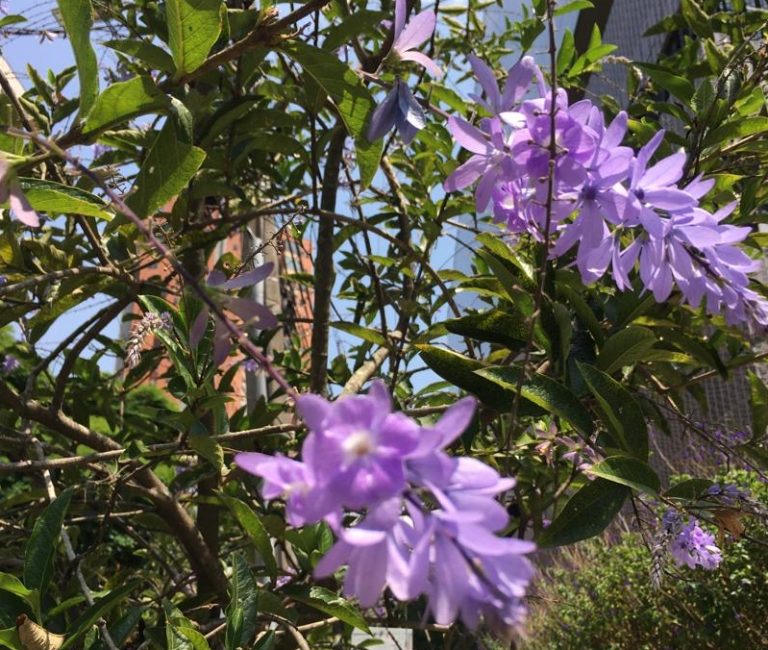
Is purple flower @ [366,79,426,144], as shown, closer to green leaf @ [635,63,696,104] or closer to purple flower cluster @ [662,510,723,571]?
green leaf @ [635,63,696,104]

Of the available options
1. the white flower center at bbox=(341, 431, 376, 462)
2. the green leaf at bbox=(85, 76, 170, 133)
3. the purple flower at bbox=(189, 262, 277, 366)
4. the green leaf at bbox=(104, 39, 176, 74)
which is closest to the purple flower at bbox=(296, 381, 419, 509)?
the white flower center at bbox=(341, 431, 376, 462)

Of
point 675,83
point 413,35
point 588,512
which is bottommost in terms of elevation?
point 588,512

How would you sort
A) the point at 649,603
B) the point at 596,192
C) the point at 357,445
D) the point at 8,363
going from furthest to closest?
the point at 649,603 < the point at 8,363 < the point at 596,192 < the point at 357,445

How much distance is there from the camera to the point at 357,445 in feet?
1.17

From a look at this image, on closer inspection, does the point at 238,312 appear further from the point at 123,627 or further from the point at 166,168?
the point at 123,627

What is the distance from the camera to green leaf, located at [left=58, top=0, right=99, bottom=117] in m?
0.71

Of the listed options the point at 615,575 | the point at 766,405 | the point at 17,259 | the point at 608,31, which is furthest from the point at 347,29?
the point at 608,31

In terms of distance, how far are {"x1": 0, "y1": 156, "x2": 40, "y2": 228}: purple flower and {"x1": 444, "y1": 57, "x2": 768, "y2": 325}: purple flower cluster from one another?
0.33 metres

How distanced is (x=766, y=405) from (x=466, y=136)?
790 millimetres

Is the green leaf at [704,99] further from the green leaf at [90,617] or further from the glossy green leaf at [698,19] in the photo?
the green leaf at [90,617]

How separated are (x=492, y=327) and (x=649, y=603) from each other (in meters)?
3.89

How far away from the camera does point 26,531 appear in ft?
4.13

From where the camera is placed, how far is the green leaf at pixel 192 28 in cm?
70

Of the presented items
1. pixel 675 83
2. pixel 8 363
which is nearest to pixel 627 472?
pixel 675 83
